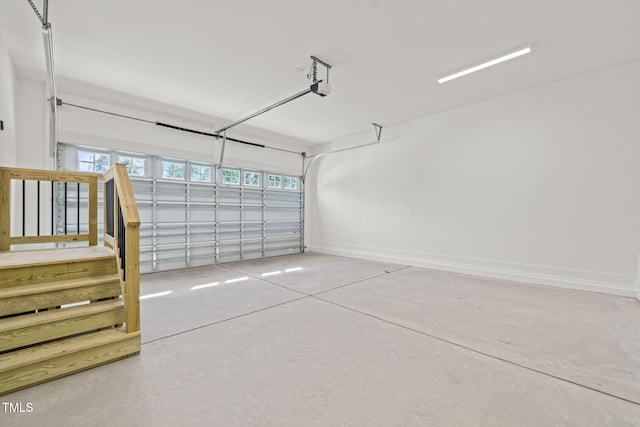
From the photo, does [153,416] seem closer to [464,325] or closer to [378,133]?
[464,325]

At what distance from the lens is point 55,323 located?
200cm

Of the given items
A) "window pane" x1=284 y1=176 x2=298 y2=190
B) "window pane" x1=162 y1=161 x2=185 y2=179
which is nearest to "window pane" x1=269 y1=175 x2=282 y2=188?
"window pane" x1=284 y1=176 x2=298 y2=190

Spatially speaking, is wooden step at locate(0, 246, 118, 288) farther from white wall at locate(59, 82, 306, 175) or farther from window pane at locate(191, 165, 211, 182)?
window pane at locate(191, 165, 211, 182)

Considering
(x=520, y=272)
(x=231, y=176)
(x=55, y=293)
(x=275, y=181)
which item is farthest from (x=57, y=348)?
(x=520, y=272)

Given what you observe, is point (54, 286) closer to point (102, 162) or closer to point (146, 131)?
point (102, 162)

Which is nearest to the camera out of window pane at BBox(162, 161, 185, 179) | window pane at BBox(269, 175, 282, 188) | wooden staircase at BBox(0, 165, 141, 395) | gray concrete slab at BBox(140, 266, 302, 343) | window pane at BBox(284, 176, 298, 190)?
Result: wooden staircase at BBox(0, 165, 141, 395)

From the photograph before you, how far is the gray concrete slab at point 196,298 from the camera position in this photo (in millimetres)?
2844

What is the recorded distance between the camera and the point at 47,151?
13.6 feet

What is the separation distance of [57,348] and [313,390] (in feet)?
6.23

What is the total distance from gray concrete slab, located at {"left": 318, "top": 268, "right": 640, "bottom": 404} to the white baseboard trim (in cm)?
21

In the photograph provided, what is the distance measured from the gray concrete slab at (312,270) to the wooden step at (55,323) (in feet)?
7.65

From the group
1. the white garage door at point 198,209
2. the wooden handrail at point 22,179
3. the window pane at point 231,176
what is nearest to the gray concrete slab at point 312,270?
the white garage door at point 198,209

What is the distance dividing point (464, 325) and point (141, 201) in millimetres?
5795

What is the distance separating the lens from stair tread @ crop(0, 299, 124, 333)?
6.17 feet
